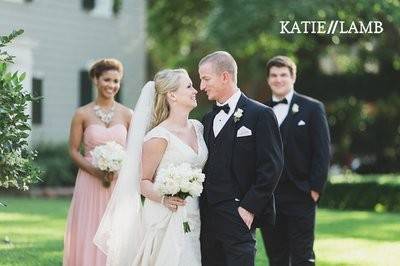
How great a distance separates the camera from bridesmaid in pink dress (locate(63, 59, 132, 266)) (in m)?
9.08

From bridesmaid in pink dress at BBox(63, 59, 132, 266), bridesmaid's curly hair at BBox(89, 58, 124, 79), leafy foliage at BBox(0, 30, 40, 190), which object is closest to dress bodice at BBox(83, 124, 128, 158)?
bridesmaid in pink dress at BBox(63, 59, 132, 266)

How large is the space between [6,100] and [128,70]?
64.6 feet

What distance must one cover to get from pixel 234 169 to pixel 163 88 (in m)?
0.82

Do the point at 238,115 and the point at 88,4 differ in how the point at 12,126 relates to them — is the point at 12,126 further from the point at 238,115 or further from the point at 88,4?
the point at 88,4

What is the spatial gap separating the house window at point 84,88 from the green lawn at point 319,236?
→ 549 cm

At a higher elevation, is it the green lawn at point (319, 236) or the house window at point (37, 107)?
the house window at point (37, 107)

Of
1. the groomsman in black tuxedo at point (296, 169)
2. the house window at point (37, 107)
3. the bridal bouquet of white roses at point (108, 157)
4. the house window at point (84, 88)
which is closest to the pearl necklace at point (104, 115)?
the bridal bouquet of white roses at point (108, 157)

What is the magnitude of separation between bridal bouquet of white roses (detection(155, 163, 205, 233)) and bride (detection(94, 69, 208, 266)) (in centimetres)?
16

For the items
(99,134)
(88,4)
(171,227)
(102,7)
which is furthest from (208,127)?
(102,7)

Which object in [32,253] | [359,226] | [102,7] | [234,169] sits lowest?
[359,226]

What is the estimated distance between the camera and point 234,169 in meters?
7.14

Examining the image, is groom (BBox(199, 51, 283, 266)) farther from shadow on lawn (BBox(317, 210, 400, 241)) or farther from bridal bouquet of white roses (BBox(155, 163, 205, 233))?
shadow on lawn (BBox(317, 210, 400, 241))

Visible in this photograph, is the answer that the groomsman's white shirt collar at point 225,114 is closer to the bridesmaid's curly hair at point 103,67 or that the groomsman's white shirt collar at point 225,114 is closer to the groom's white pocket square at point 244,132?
the groom's white pocket square at point 244,132

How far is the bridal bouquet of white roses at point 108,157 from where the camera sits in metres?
8.98
